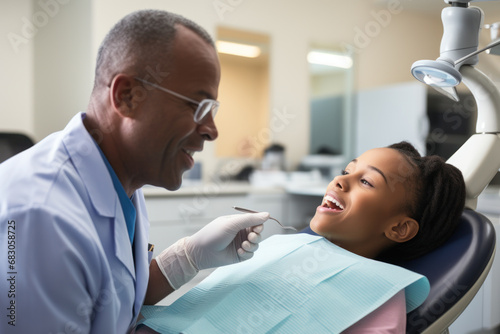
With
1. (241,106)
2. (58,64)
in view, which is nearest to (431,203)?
(241,106)

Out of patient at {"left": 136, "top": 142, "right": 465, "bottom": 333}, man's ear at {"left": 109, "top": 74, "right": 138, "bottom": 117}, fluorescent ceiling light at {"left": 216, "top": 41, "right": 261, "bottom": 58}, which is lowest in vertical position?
patient at {"left": 136, "top": 142, "right": 465, "bottom": 333}

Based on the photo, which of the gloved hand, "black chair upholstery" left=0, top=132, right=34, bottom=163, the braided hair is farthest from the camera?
"black chair upholstery" left=0, top=132, right=34, bottom=163

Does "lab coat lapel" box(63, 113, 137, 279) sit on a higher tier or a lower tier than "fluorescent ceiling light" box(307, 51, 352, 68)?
lower

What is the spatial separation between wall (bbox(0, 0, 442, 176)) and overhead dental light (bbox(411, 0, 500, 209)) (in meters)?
2.53

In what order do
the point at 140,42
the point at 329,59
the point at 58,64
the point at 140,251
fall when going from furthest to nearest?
1. the point at 329,59
2. the point at 58,64
3. the point at 140,251
4. the point at 140,42

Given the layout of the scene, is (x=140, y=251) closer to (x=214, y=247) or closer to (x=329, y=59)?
(x=214, y=247)

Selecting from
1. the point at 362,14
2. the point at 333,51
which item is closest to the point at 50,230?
the point at 333,51

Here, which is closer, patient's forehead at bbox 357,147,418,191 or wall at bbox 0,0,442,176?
patient's forehead at bbox 357,147,418,191

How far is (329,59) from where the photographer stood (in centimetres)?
433

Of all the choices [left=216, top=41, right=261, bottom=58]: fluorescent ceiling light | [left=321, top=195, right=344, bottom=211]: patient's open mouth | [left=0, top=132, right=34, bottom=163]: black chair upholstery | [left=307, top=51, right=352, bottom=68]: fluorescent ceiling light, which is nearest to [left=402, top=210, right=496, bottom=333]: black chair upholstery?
[left=321, top=195, right=344, bottom=211]: patient's open mouth

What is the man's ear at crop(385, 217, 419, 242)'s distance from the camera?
1176 millimetres

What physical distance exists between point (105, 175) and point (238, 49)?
3.08 metres

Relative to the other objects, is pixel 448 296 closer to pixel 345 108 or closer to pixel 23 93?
pixel 23 93

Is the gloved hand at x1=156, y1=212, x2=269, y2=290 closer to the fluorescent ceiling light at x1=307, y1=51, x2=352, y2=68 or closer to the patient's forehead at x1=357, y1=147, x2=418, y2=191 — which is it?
the patient's forehead at x1=357, y1=147, x2=418, y2=191
